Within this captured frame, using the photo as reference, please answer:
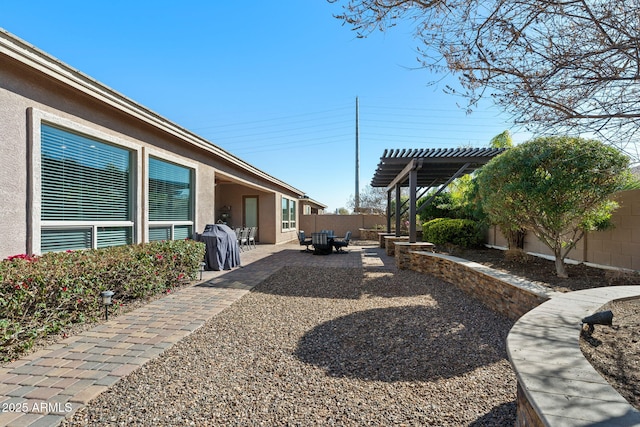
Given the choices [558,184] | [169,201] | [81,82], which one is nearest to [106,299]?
[81,82]

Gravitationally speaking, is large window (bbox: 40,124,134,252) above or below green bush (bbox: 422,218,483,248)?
above

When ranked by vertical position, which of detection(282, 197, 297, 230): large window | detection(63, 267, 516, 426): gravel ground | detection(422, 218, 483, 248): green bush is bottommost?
detection(63, 267, 516, 426): gravel ground

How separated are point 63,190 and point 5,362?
2788mm

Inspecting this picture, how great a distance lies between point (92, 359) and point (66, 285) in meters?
1.04

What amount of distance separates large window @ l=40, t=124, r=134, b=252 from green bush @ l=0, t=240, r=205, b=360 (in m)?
0.63

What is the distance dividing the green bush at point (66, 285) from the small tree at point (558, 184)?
21.8 ft

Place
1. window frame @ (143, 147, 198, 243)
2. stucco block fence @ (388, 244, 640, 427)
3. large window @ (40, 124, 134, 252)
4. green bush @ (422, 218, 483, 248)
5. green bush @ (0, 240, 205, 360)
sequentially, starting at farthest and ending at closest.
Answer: green bush @ (422, 218, 483, 248)
window frame @ (143, 147, 198, 243)
large window @ (40, 124, 134, 252)
green bush @ (0, 240, 205, 360)
stucco block fence @ (388, 244, 640, 427)

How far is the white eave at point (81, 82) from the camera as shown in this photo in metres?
3.73

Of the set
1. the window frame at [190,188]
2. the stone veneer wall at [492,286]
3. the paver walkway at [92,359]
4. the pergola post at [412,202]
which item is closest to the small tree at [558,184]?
the stone veneer wall at [492,286]

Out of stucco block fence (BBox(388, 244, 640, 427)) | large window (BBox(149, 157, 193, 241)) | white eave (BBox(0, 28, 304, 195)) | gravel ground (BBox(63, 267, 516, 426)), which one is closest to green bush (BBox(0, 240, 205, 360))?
gravel ground (BBox(63, 267, 516, 426))

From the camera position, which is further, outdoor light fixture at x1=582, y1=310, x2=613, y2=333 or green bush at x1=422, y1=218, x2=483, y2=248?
green bush at x1=422, y1=218, x2=483, y2=248

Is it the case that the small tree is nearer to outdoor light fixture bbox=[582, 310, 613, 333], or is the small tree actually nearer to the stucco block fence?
the stucco block fence

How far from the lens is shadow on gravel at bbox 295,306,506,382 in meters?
2.76

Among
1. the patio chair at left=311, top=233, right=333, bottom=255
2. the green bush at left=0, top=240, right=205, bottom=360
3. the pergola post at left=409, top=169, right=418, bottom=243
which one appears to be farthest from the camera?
the patio chair at left=311, top=233, right=333, bottom=255
